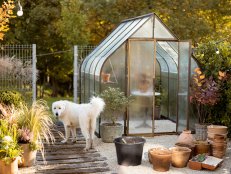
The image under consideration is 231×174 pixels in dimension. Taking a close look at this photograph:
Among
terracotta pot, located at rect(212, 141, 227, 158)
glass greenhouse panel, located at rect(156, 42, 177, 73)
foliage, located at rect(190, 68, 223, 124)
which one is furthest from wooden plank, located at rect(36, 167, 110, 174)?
glass greenhouse panel, located at rect(156, 42, 177, 73)

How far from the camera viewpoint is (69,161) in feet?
20.8

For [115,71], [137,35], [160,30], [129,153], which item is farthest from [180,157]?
[160,30]

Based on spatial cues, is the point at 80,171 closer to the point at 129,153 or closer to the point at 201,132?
the point at 129,153

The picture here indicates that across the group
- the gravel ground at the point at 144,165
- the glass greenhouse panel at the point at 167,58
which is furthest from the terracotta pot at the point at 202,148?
the glass greenhouse panel at the point at 167,58

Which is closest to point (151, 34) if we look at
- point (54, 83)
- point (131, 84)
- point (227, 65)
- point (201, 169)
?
point (131, 84)

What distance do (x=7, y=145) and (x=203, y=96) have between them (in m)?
4.17

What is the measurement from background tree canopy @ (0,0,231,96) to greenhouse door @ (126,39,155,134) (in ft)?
18.2

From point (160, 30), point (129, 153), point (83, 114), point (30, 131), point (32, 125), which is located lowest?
point (129, 153)

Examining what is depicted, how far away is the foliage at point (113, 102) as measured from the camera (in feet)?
24.6

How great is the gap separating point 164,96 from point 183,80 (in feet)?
5.07

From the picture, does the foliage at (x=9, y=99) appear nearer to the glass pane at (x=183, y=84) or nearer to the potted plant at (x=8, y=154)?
the potted plant at (x=8, y=154)

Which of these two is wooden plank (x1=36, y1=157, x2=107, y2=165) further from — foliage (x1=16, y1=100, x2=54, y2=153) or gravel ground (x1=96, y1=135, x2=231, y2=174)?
foliage (x1=16, y1=100, x2=54, y2=153)

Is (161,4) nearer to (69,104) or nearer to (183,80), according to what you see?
(183,80)

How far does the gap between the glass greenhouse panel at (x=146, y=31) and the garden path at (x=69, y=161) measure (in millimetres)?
2701
